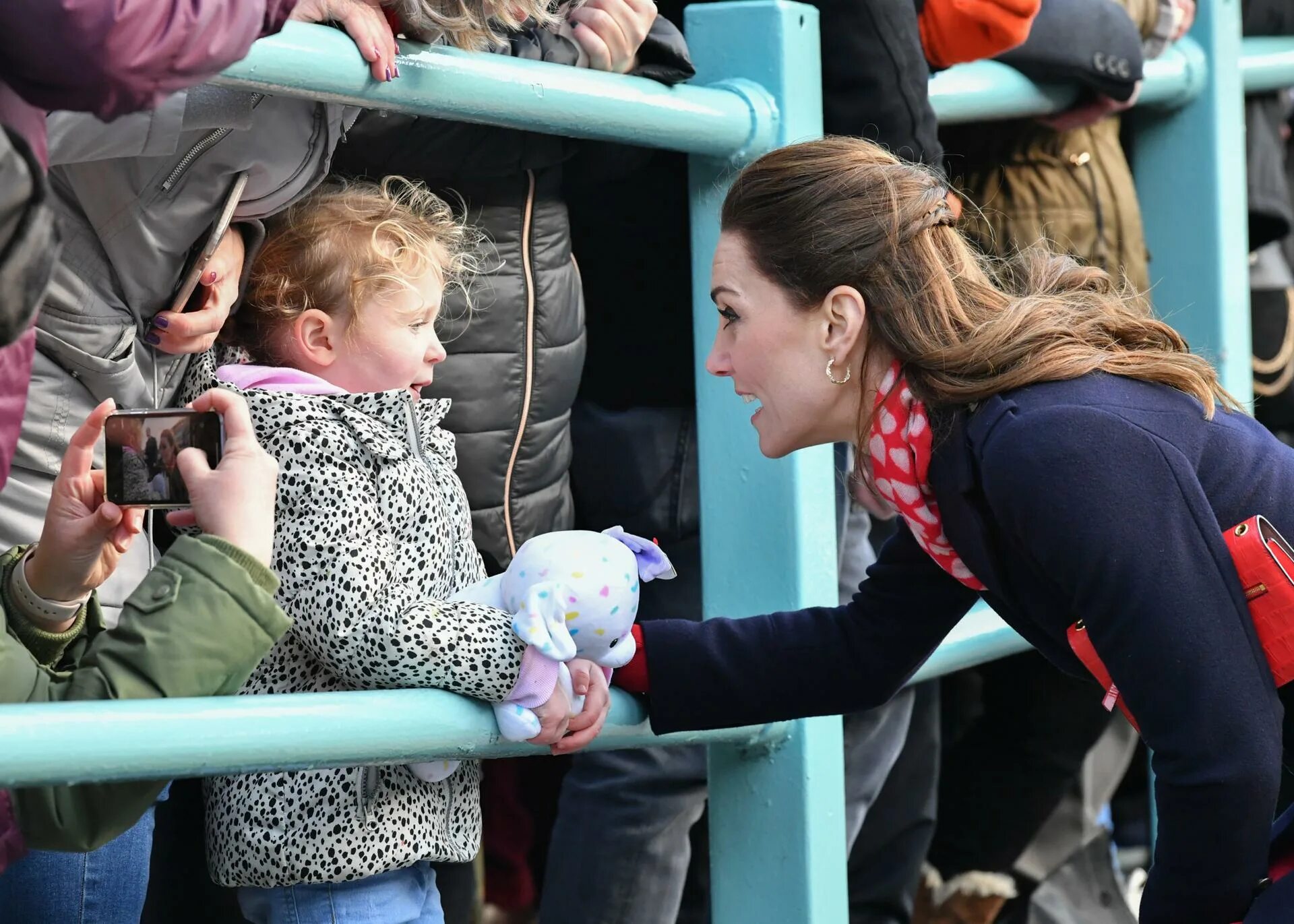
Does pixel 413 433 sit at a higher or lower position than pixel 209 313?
lower

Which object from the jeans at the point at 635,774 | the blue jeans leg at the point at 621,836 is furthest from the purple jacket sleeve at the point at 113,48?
the blue jeans leg at the point at 621,836

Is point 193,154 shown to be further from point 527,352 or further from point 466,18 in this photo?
point 527,352

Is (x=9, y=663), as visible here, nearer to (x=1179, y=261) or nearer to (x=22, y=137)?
(x=22, y=137)

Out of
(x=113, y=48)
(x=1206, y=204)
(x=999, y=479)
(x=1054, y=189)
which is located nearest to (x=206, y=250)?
(x=113, y=48)

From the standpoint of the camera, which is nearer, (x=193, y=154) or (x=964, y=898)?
(x=193, y=154)

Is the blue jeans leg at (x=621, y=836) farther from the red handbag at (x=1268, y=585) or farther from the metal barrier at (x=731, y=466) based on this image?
the red handbag at (x=1268, y=585)

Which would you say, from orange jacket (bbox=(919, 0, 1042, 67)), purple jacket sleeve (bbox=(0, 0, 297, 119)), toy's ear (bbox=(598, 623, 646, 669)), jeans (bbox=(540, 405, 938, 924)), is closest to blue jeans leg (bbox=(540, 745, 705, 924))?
jeans (bbox=(540, 405, 938, 924))

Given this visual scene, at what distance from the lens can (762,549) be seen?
1793mm

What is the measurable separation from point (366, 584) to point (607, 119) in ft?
1.54

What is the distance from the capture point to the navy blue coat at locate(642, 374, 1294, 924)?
4.51ft

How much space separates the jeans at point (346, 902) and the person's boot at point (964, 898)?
4.96 ft

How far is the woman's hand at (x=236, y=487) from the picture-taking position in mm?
1259

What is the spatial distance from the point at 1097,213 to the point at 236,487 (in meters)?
1.63

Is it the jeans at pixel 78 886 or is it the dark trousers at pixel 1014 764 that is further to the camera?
the dark trousers at pixel 1014 764
